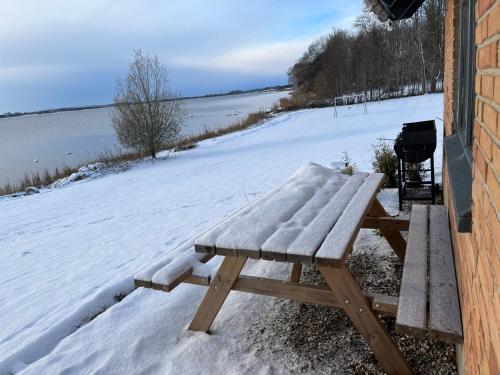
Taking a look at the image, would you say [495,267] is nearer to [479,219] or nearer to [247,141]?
[479,219]

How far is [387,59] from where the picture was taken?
34.0 m

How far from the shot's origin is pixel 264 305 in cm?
323

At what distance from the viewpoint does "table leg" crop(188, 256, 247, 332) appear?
2547 millimetres

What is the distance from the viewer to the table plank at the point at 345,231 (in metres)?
2.01

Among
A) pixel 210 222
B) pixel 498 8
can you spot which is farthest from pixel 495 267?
pixel 210 222

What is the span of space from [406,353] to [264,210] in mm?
1285

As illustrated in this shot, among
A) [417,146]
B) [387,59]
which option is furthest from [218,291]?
[387,59]

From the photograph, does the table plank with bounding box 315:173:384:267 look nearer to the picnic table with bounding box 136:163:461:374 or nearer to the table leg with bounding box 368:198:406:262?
the picnic table with bounding box 136:163:461:374

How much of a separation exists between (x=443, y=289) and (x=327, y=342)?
36.2 inches

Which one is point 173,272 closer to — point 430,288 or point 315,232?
point 315,232

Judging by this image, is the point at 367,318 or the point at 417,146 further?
the point at 417,146

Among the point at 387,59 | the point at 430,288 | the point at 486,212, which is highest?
the point at 387,59

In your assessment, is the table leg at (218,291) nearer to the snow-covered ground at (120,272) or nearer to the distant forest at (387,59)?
the snow-covered ground at (120,272)

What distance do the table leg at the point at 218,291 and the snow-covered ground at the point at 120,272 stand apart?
102 millimetres
